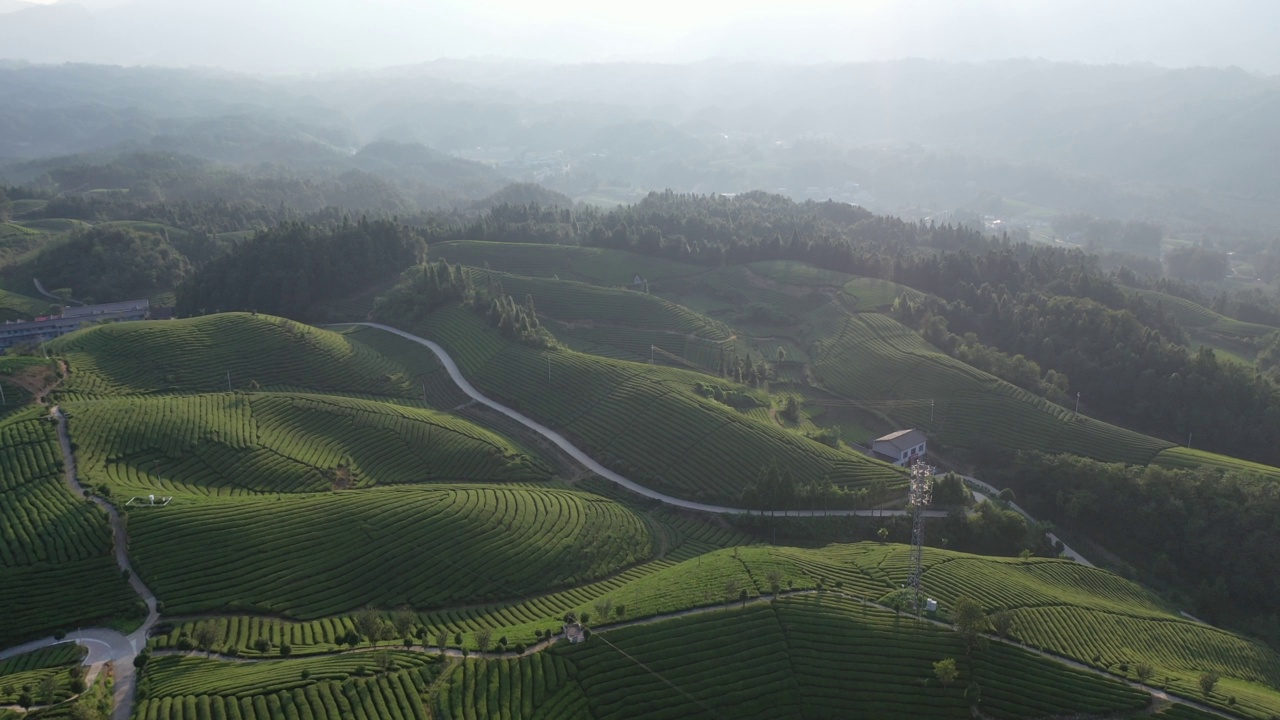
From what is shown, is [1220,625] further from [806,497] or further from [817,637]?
[817,637]

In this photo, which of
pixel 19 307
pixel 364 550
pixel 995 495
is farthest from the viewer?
pixel 19 307

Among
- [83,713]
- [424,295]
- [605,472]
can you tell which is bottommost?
[605,472]

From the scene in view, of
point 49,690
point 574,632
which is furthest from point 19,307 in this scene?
point 574,632

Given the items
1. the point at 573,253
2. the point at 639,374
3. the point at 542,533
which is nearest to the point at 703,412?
the point at 639,374

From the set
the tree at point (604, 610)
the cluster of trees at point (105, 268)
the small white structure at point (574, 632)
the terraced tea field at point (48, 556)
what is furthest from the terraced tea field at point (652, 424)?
the cluster of trees at point (105, 268)

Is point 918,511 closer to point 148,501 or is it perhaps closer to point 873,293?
point 148,501

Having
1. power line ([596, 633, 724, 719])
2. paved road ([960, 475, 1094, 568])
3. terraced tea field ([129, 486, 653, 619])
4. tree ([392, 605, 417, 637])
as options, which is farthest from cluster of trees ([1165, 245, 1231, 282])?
tree ([392, 605, 417, 637])

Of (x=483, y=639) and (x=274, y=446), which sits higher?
(x=274, y=446)
